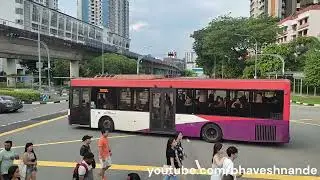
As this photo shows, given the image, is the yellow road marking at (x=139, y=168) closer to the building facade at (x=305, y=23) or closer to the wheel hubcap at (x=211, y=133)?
the wheel hubcap at (x=211, y=133)

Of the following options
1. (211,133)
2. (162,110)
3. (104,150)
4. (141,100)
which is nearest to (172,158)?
(104,150)

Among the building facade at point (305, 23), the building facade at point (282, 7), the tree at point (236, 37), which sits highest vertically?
the building facade at point (282, 7)

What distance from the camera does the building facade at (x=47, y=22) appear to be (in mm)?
110750

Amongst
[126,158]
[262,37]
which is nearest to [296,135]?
[126,158]

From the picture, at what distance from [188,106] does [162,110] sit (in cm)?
118

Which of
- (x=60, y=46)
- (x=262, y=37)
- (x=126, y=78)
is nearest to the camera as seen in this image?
(x=126, y=78)

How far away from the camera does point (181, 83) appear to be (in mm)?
19516

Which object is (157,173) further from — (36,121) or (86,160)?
(36,121)

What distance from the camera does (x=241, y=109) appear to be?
18297 mm

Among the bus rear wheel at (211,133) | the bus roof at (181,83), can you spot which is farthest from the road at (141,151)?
the bus roof at (181,83)

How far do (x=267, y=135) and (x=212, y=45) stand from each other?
64272 millimetres

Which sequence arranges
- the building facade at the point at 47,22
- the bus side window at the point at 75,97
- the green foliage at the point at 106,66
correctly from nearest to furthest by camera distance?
1. the bus side window at the point at 75,97
2. the green foliage at the point at 106,66
3. the building facade at the point at 47,22

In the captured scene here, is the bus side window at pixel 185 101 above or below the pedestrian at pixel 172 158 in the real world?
above

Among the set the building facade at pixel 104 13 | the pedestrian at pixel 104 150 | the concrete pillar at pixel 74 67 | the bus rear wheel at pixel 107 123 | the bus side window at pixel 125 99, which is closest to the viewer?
the pedestrian at pixel 104 150
